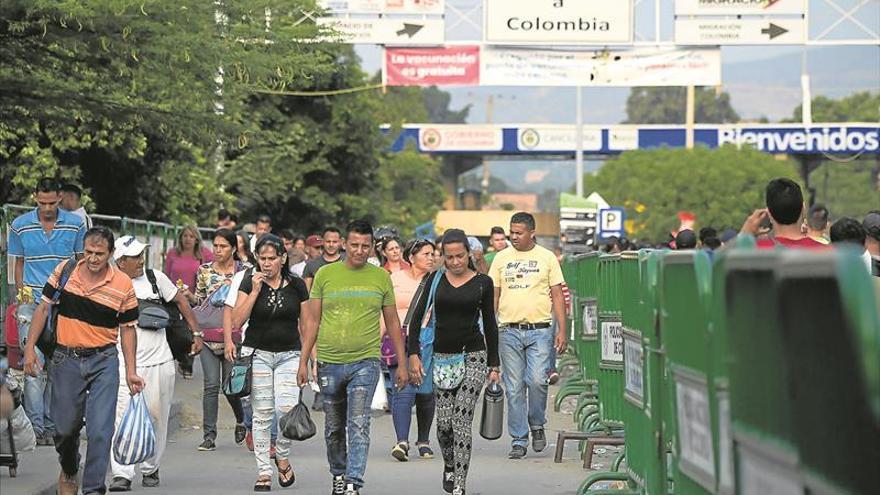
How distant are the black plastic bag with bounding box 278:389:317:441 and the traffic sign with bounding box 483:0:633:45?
22.1m

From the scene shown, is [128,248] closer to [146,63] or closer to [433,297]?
[433,297]

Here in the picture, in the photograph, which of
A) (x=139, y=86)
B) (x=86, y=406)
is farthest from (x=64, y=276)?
(x=139, y=86)

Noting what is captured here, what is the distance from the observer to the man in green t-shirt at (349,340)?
1174 cm

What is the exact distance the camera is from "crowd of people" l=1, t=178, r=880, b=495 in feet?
35.0

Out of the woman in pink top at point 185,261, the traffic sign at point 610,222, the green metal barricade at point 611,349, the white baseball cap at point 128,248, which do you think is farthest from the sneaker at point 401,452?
the traffic sign at point 610,222

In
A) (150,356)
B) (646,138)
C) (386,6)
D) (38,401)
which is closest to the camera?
(150,356)

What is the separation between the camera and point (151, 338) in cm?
1241

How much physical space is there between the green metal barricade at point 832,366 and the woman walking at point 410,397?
9648mm

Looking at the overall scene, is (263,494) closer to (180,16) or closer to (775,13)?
(180,16)

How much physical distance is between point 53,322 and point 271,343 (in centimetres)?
219

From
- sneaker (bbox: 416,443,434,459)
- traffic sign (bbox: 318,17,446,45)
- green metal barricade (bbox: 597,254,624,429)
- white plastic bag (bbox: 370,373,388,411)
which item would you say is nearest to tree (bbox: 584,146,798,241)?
traffic sign (bbox: 318,17,446,45)

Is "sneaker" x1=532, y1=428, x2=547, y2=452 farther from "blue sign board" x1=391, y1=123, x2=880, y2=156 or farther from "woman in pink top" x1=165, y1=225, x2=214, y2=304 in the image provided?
"blue sign board" x1=391, y1=123, x2=880, y2=156

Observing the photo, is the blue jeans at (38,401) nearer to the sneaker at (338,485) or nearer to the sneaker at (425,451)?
the sneaker at (425,451)

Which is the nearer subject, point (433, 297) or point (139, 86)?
point (433, 297)
